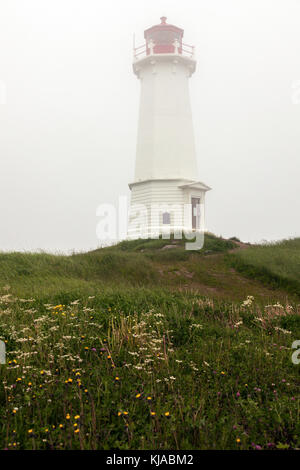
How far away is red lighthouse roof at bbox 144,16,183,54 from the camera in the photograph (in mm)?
28344

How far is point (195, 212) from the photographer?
91.1ft

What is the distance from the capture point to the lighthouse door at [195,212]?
27.5m

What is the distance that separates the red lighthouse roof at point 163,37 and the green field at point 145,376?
22600 millimetres

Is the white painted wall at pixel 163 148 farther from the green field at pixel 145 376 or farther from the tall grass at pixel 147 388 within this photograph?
the tall grass at pixel 147 388

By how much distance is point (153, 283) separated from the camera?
15133 mm

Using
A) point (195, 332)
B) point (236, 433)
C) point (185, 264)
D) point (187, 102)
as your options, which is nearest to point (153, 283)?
point (185, 264)

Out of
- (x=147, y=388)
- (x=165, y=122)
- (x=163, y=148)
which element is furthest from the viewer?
(x=165, y=122)

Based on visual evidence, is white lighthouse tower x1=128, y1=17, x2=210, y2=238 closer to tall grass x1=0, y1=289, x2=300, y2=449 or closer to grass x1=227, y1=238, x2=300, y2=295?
grass x1=227, y1=238, x2=300, y2=295

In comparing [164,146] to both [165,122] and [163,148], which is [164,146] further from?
[165,122]

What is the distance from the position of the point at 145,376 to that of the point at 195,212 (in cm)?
2288

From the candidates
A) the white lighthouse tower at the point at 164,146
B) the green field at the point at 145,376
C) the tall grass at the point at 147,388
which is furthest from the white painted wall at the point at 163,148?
the tall grass at the point at 147,388

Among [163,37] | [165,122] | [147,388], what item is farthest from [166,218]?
[147,388]

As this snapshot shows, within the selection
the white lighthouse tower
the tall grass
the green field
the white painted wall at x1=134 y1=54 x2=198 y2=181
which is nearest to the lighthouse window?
the white lighthouse tower

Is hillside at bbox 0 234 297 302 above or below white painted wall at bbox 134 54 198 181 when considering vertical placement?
below
